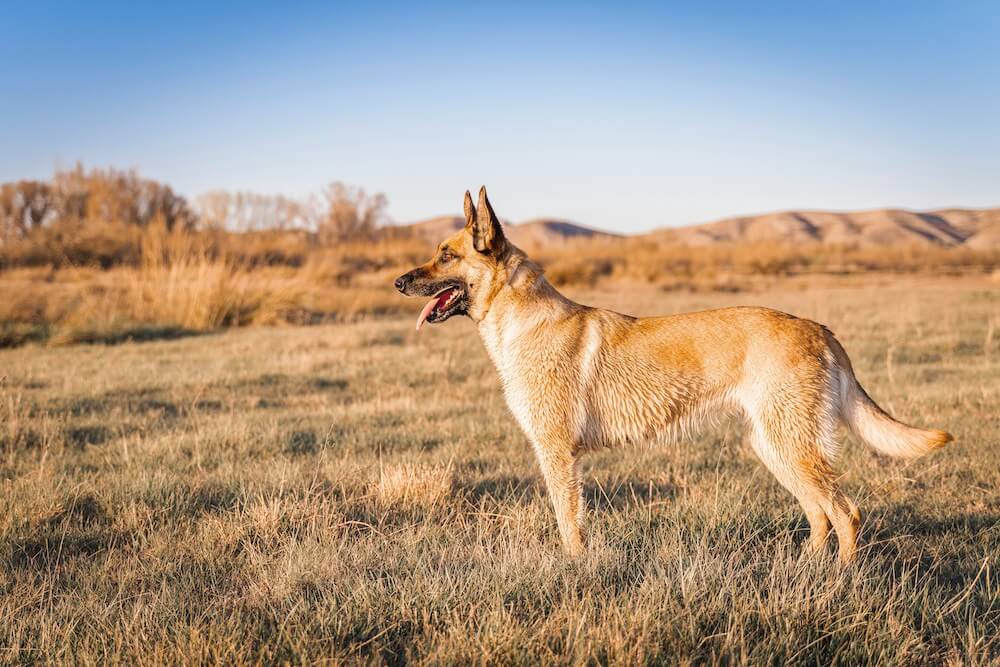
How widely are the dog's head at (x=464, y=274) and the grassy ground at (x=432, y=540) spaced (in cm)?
133

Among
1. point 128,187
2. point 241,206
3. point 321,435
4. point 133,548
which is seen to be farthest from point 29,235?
point 133,548

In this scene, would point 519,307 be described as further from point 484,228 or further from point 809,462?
point 809,462

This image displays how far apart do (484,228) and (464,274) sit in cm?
35

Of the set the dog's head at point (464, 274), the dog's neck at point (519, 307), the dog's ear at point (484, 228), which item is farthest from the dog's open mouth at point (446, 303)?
the dog's ear at point (484, 228)

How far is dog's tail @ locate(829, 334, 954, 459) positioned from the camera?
3.94 meters

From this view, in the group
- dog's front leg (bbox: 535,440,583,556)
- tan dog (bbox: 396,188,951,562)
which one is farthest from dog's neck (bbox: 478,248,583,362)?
dog's front leg (bbox: 535,440,583,556)

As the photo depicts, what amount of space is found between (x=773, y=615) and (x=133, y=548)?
3.51m

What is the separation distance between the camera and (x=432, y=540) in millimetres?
4043

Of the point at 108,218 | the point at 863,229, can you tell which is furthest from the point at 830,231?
the point at 108,218

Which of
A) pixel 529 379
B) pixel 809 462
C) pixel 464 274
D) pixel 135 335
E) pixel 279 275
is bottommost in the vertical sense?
pixel 135 335

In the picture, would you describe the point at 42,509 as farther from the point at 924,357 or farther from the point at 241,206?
the point at 241,206

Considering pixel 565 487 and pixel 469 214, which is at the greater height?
pixel 469 214

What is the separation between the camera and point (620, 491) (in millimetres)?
5344

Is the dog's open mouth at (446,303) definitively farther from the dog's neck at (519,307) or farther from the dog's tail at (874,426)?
the dog's tail at (874,426)
